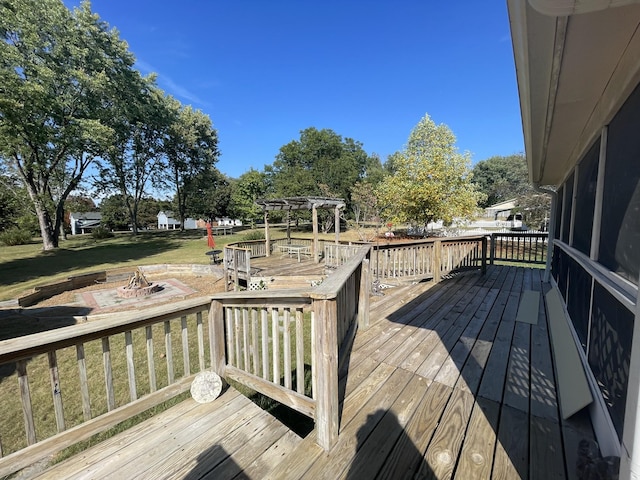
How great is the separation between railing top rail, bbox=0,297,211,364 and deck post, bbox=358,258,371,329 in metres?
2.03

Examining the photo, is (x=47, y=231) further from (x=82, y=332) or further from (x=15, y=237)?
Answer: (x=82, y=332)

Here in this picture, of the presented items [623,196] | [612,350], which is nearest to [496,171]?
[623,196]

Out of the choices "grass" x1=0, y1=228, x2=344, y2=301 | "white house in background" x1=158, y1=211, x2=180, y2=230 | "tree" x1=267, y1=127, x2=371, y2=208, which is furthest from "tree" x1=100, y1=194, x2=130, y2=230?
"tree" x1=267, y1=127, x2=371, y2=208

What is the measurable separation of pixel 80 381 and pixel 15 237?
26648 mm

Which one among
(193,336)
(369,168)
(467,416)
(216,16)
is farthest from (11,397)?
(369,168)

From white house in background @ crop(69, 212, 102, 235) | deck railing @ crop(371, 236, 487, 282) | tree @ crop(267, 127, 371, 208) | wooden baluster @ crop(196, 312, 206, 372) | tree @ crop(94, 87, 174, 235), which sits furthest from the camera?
white house in background @ crop(69, 212, 102, 235)

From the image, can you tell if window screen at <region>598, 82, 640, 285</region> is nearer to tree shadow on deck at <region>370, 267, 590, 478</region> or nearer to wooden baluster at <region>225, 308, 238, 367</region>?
tree shadow on deck at <region>370, 267, 590, 478</region>

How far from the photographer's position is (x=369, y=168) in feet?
110

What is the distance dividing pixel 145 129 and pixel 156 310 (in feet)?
90.0

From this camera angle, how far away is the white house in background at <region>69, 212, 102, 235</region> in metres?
34.7

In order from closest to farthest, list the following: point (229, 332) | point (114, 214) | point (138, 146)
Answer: point (229, 332) → point (138, 146) → point (114, 214)

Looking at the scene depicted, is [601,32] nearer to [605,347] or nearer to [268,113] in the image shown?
[605,347]

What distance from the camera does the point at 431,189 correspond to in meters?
13.0

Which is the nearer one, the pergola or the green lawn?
the green lawn
